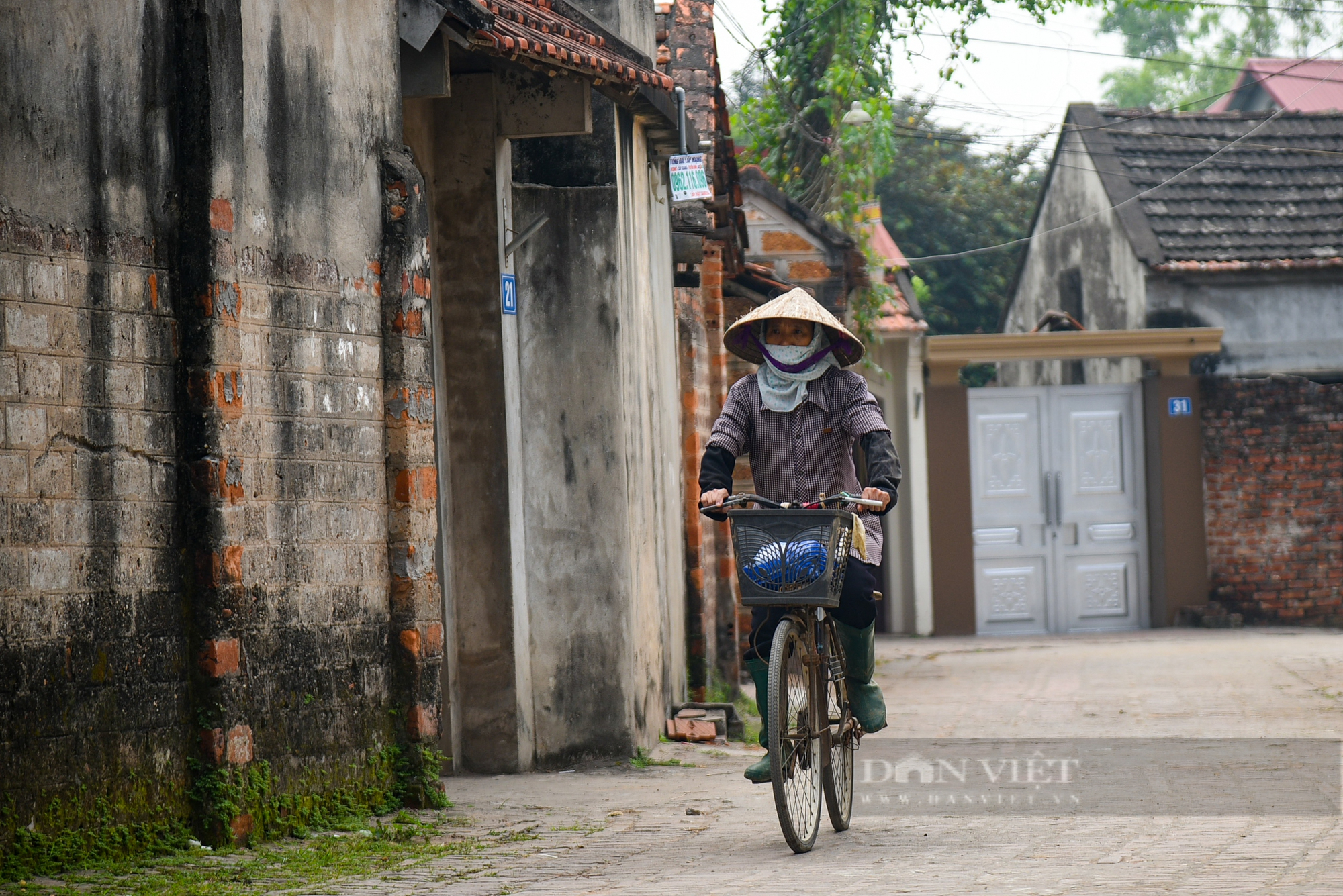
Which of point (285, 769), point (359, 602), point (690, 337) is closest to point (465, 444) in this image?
point (359, 602)

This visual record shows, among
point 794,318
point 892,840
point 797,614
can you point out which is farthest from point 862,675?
point 794,318

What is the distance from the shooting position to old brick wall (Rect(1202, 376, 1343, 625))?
734 inches

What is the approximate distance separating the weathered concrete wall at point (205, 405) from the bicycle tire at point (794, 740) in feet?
5.66

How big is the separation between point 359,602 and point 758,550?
1793 millimetres

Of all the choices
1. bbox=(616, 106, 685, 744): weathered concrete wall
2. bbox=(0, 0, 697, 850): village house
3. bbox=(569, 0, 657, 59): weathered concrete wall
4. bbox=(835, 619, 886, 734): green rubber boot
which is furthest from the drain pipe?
bbox=(835, 619, 886, 734): green rubber boot

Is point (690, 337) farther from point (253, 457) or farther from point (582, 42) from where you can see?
point (253, 457)

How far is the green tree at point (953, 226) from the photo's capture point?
33469 mm

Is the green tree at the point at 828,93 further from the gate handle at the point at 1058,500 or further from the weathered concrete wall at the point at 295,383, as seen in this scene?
the weathered concrete wall at the point at 295,383

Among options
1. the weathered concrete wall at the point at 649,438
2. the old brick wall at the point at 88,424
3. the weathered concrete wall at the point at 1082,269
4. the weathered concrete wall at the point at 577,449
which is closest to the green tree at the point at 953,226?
the weathered concrete wall at the point at 1082,269

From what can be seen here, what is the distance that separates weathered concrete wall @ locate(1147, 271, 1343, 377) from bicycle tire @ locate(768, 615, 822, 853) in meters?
14.5

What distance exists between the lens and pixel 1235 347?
19188 millimetres

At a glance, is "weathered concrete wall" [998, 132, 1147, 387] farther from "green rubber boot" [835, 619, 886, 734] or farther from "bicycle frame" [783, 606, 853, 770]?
"bicycle frame" [783, 606, 853, 770]

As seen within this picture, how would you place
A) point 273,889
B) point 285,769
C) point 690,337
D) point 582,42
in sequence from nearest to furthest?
1. point 273,889
2. point 285,769
3. point 582,42
4. point 690,337

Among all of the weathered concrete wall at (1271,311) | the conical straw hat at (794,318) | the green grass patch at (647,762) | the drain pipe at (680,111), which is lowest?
the green grass patch at (647,762)
